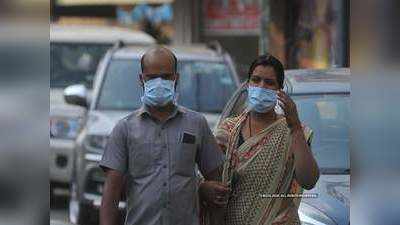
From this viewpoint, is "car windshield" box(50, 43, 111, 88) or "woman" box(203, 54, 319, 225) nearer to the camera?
"woman" box(203, 54, 319, 225)

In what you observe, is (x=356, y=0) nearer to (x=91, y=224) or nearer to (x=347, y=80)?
(x=347, y=80)

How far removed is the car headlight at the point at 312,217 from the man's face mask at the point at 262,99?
924mm

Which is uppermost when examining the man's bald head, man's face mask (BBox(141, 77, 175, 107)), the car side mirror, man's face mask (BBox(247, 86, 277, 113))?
the man's bald head

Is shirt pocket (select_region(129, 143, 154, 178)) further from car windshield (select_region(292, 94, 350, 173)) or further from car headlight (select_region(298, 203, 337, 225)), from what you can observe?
car windshield (select_region(292, 94, 350, 173))

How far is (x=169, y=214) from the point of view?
4.29m

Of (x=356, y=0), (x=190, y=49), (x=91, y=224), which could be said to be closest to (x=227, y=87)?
(x=190, y=49)

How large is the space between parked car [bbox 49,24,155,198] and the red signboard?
4939 millimetres

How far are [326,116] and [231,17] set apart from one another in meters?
12.1

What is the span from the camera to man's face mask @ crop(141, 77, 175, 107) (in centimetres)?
434

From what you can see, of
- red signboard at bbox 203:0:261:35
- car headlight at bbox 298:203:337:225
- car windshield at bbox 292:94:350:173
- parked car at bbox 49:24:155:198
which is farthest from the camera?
red signboard at bbox 203:0:261:35

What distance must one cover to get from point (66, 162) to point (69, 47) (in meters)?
2.24

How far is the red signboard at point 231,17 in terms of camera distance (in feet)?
59.0

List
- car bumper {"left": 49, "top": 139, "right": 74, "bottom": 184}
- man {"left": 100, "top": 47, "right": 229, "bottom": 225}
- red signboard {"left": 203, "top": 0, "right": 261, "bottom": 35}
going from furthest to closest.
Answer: red signboard {"left": 203, "top": 0, "right": 261, "bottom": 35}
car bumper {"left": 49, "top": 139, "right": 74, "bottom": 184}
man {"left": 100, "top": 47, "right": 229, "bottom": 225}

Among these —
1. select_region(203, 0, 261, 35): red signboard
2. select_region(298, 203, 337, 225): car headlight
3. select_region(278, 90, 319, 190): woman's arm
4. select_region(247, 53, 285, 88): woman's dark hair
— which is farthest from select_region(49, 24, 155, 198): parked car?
select_region(278, 90, 319, 190): woman's arm
